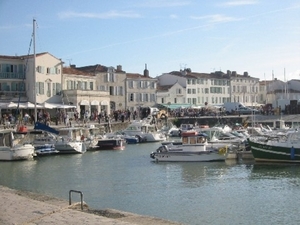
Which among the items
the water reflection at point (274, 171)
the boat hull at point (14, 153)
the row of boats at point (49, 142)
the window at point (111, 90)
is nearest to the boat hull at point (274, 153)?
the water reflection at point (274, 171)

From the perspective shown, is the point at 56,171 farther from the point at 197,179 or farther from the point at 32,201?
the point at 32,201

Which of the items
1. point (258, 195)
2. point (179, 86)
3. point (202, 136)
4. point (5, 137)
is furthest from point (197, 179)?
point (179, 86)

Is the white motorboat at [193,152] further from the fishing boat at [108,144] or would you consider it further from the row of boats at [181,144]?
the fishing boat at [108,144]

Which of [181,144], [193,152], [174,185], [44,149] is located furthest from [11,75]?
[174,185]

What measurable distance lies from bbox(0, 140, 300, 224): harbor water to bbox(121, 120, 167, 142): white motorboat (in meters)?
21.0

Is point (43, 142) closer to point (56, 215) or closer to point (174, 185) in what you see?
point (174, 185)

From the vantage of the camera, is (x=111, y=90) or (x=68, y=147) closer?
(x=68, y=147)

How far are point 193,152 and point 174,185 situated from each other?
38.9ft

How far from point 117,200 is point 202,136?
18778 millimetres

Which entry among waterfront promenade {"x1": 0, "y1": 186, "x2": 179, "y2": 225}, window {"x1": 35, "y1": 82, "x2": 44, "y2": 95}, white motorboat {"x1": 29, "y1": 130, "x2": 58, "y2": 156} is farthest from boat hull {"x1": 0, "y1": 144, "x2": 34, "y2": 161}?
window {"x1": 35, "y1": 82, "x2": 44, "y2": 95}

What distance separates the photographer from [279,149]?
4081 cm

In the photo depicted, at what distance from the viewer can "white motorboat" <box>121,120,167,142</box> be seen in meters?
69.2

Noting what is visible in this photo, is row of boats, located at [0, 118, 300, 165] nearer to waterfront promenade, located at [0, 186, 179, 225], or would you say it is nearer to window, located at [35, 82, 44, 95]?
window, located at [35, 82, 44, 95]

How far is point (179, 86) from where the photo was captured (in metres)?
108
